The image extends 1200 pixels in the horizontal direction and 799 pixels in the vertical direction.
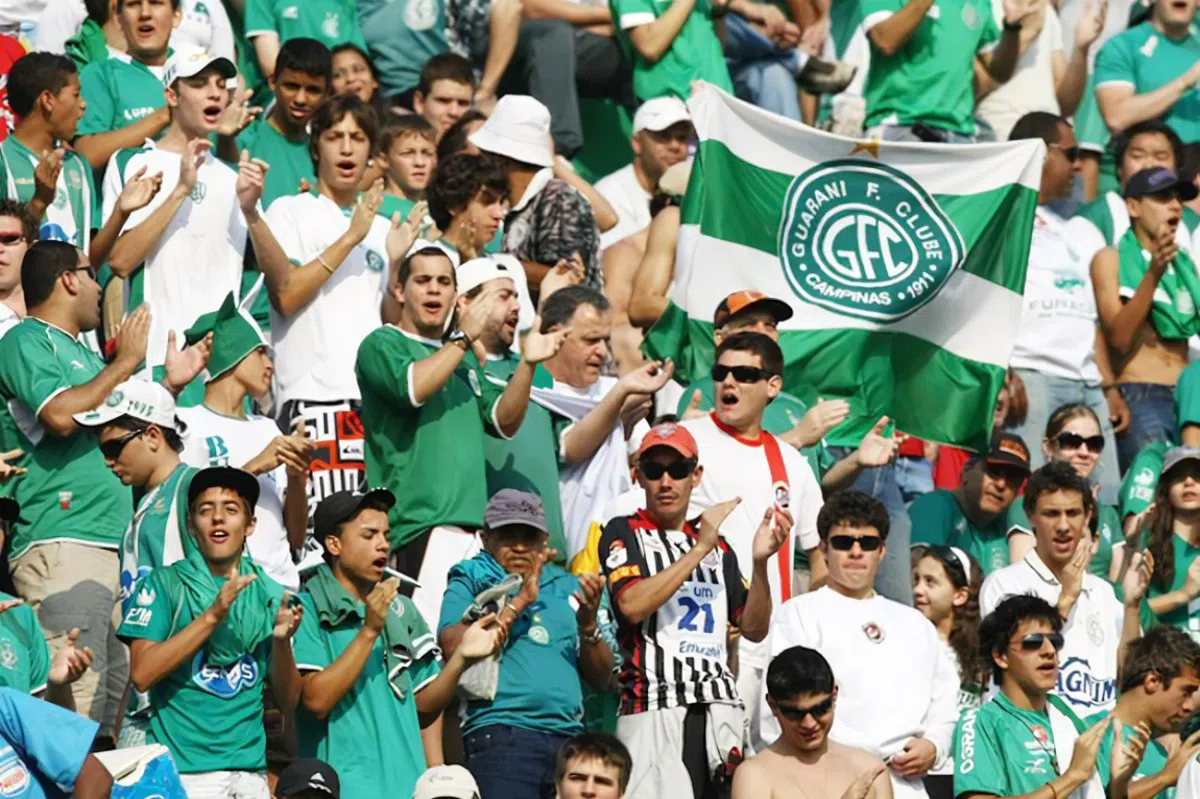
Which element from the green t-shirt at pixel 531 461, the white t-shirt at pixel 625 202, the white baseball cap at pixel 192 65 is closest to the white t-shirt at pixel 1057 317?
the white t-shirt at pixel 625 202

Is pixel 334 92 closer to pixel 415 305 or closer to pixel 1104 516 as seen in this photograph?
pixel 415 305

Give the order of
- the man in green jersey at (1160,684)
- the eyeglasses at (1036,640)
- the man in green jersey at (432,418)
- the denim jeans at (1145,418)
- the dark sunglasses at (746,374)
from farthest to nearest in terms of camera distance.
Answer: the denim jeans at (1145,418)
the man in green jersey at (1160,684)
the dark sunglasses at (746,374)
the man in green jersey at (432,418)
the eyeglasses at (1036,640)

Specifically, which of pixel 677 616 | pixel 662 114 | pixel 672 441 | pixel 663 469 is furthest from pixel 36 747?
pixel 662 114

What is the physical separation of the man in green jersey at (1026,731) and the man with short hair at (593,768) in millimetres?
1490

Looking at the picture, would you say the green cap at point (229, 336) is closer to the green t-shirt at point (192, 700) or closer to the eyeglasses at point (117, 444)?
the eyeglasses at point (117, 444)

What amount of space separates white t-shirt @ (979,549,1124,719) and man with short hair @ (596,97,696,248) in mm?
3470

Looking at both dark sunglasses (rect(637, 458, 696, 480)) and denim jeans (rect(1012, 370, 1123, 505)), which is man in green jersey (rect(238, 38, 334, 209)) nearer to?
dark sunglasses (rect(637, 458, 696, 480))

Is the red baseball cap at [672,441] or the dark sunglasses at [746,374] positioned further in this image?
the dark sunglasses at [746,374]

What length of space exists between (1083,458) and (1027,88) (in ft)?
14.4

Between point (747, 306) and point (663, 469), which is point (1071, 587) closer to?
point (747, 306)

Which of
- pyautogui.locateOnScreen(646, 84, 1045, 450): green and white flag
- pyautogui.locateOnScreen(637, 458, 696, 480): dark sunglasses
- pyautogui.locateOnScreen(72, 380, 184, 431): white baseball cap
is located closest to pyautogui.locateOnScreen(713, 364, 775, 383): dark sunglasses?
pyautogui.locateOnScreen(637, 458, 696, 480): dark sunglasses

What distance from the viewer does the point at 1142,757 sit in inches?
449

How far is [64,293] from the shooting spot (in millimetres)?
10844

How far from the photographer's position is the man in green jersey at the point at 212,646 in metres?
9.40
